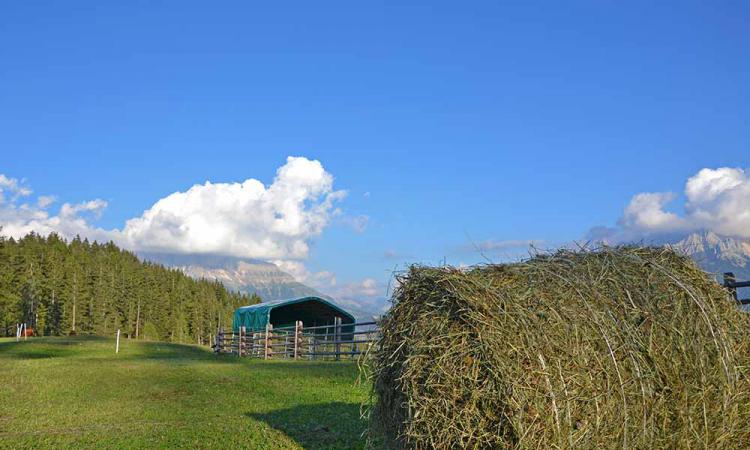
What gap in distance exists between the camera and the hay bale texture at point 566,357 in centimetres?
573

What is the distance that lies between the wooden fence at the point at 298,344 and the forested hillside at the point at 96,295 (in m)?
49.5

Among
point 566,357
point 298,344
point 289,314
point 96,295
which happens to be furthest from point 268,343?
point 96,295

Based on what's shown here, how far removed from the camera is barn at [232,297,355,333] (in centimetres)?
4194

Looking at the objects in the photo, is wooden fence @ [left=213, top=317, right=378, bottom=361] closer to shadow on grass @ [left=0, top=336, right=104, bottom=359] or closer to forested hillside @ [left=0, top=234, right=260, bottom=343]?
shadow on grass @ [left=0, top=336, right=104, bottom=359]

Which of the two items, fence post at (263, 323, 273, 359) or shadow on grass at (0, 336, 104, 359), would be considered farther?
shadow on grass at (0, 336, 104, 359)

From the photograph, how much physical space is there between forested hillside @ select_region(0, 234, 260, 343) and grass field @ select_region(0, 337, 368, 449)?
66.6m

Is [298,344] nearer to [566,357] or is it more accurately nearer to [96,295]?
[566,357]

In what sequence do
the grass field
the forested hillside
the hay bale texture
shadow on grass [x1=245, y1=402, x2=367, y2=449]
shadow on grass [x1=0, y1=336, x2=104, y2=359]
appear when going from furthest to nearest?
the forested hillside < shadow on grass [x1=0, y1=336, x2=104, y2=359] < the grass field < shadow on grass [x1=245, y1=402, x2=367, y2=449] < the hay bale texture

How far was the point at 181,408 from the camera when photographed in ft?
46.8

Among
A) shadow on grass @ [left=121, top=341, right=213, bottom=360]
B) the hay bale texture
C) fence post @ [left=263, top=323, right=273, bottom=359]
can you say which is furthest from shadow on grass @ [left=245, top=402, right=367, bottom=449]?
shadow on grass @ [left=121, top=341, right=213, bottom=360]

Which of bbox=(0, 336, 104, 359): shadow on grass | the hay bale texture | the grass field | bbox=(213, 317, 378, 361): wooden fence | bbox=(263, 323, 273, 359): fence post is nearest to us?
the hay bale texture

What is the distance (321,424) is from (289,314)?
120ft

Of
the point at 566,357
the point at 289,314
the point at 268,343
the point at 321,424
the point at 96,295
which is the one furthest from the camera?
the point at 96,295

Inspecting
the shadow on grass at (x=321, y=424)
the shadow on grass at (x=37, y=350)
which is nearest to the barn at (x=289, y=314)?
the shadow on grass at (x=37, y=350)
